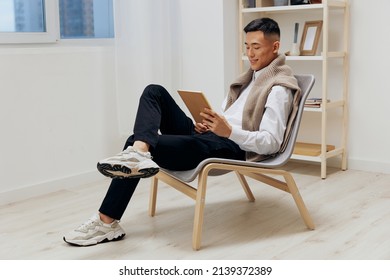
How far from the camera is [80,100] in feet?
11.3

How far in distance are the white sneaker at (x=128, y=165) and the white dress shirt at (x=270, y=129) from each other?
0.40 metres

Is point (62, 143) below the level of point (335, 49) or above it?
below

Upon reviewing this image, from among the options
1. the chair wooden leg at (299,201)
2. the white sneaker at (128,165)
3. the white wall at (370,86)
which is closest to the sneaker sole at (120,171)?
the white sneaker at (128,165)

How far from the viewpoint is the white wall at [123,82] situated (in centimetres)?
314

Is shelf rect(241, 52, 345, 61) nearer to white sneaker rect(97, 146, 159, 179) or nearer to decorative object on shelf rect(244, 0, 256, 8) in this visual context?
decorative object on shelf rect(244, 0, 256, 8)

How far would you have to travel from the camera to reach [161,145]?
238 cm

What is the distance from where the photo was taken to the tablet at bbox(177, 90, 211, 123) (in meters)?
2.33

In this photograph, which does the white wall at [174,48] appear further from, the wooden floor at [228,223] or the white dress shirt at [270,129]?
the white dress shirt at [270,129]

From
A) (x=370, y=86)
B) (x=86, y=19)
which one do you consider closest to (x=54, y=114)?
(x=86, y=19)
